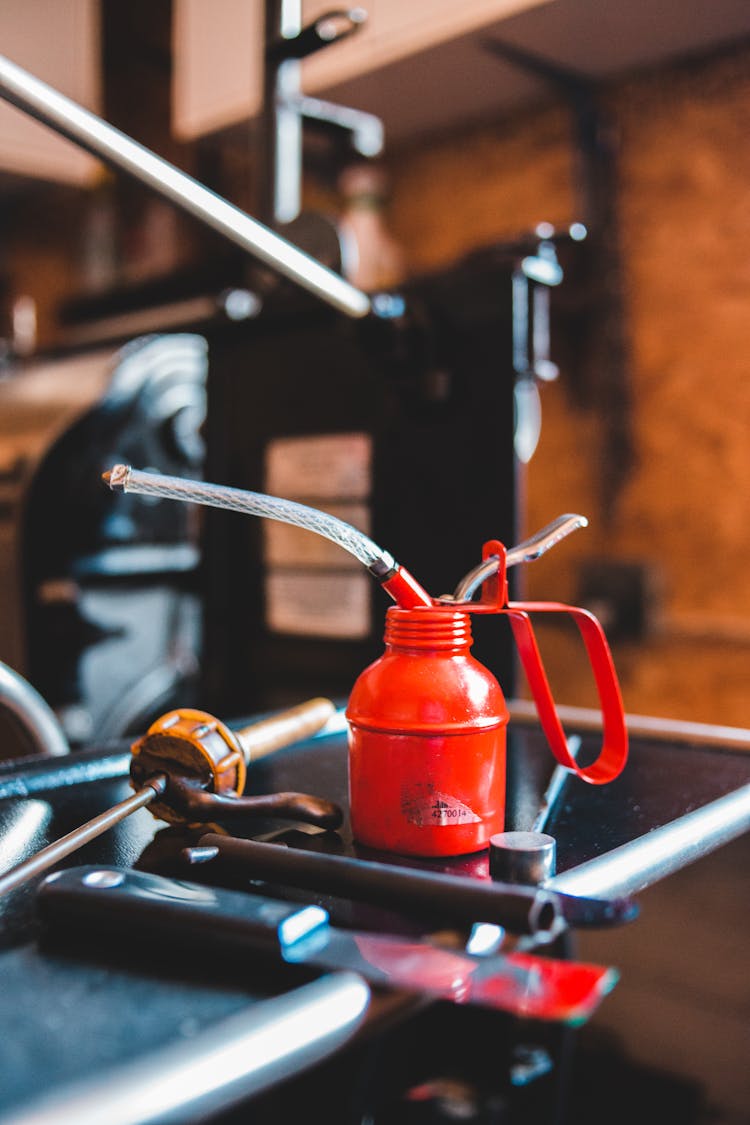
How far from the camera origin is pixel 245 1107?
37 centimetres

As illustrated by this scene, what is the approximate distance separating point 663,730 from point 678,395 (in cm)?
128

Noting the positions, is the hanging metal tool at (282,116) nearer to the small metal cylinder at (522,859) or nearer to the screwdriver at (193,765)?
the screwdriver at (193,765)

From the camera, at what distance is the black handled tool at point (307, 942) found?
0.42 m

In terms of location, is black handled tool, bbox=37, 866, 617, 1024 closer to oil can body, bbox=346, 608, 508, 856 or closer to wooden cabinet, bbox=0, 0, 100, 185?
oil can body, bbox=346, 608, 508, 856

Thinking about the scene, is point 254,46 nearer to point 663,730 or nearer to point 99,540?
point 99,540

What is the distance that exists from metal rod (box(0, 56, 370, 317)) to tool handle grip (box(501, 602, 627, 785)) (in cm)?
40

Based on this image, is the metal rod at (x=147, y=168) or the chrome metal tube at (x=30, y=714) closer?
the metal rod at (x=147, y=168)

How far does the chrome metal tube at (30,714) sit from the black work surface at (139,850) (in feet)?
0.41

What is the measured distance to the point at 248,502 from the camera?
0.61 meters

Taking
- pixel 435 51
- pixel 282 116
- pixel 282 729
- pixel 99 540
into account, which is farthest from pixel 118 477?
pixel 435 51

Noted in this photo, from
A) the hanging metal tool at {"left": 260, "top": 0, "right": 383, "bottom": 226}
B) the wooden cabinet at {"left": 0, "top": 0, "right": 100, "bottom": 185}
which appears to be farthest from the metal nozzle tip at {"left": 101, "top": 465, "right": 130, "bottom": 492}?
the wooden cabinet at {"left": 0, "top": 0, "right": 100, "bottom": 185}

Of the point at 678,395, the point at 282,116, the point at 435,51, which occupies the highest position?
the point at 435,51

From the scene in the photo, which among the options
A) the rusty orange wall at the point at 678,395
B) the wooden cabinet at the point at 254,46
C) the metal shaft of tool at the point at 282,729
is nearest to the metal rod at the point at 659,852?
the metal shaft of tool at the point at 282,729

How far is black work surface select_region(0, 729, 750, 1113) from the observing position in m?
0.40
